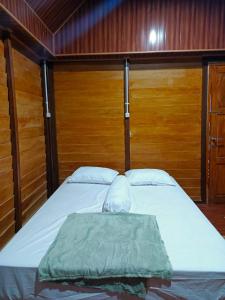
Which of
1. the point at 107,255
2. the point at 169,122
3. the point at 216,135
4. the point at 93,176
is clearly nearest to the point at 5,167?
the point at 93,176

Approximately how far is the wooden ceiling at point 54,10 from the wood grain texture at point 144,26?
8cm

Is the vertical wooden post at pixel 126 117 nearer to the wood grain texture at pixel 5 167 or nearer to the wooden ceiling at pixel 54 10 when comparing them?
the wooden ceiling at pixel 54 10

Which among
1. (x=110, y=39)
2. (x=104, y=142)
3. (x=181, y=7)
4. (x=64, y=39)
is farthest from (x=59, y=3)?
(x=104, y=142)

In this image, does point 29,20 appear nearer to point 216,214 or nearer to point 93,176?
point 93,176

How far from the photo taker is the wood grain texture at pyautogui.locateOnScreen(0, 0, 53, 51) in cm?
Answer: 199

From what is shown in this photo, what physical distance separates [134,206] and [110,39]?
215 cm

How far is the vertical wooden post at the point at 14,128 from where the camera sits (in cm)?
227

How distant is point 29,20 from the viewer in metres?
2.38

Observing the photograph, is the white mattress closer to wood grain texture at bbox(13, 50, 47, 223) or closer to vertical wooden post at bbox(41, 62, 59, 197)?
wood grain texture at bbox(13, 50, 47, 223)

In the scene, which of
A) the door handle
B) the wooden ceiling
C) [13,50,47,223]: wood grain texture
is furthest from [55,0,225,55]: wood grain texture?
the door handle

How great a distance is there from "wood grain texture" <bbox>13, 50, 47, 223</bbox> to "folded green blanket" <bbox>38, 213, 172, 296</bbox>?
1199 millimetres

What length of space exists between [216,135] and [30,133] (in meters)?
2.41

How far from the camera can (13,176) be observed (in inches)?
94.8

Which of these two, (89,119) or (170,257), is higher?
(89,119)
